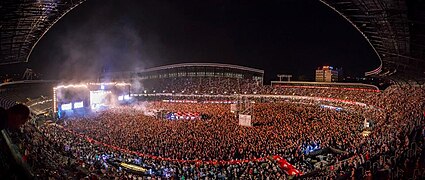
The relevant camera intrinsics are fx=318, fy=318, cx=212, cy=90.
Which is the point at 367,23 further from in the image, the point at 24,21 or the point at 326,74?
the point at 326,74

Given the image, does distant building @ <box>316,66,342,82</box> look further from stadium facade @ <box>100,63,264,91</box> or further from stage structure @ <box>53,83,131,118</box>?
stage structure @ <box>53,83,131,118</box>

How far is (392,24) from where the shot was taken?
1609 cm

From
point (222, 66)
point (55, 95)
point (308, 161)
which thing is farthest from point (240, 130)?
point (222, 66)

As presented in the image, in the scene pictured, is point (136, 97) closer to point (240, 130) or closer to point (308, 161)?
point (240, 130)

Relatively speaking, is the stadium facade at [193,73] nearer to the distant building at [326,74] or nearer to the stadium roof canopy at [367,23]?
the distant building at [326,74]

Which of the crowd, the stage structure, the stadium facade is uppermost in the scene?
the stadium facade

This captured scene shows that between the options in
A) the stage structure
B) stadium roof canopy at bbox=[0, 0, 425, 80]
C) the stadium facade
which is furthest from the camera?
the stadium facade

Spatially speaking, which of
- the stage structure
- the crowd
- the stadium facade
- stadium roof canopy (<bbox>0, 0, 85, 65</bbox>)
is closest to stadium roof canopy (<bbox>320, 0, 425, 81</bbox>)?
the crowd

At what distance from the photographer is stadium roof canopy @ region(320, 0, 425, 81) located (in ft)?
42.8

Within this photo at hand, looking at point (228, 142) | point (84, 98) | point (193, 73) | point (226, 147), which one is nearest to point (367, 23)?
point (228, 142)

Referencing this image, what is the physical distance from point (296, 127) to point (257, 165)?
9.88 metres

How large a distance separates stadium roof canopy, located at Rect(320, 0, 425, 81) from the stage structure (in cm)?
2997

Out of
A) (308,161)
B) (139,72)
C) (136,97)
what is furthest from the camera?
(139,72)

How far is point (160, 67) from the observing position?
83.2 metres
